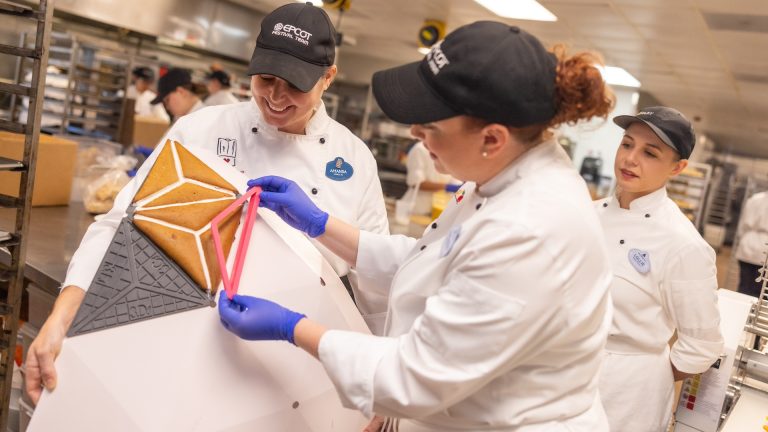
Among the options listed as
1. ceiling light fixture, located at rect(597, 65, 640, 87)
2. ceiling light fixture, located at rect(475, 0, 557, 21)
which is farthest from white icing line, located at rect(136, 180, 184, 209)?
ceiling light fixture, located at rect(597, 65, 640, 87)

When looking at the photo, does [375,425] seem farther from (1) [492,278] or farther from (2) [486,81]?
(2) [486,81]

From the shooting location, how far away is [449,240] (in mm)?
1176

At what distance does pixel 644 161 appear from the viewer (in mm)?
2221

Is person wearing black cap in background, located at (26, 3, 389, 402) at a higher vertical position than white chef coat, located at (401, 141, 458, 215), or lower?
higher

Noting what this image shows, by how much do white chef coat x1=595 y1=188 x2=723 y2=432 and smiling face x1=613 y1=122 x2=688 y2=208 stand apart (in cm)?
7

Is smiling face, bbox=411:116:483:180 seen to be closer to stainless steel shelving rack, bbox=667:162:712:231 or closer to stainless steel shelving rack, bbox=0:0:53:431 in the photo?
stainless steel shelving rack, bbox=0:0:53:431

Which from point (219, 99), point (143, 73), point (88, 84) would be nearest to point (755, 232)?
point (219, 99)

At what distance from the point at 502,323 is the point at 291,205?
2.34ft

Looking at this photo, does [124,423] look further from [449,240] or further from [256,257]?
[449,240]

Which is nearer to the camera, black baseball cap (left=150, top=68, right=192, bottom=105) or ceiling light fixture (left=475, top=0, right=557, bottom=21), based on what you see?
black baseball cap (left=150, top=68, right=192, bottom=105)

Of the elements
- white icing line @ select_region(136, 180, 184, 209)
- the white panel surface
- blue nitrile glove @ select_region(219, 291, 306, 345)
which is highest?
white icing line @ select_region(136, 180, 184, 209)

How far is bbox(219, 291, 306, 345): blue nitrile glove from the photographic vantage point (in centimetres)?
120

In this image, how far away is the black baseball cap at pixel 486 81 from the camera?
1.06m

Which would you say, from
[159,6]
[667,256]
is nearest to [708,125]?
[159,6]
